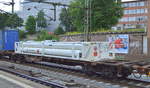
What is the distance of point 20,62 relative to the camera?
19.8 m

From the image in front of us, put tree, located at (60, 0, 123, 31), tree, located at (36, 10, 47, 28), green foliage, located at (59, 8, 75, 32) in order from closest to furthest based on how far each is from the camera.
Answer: tree, located at (60, 0, 123, 31) → green foliage, located at (59, 8, 75, 32) → tree, located at (36, 10, 47, 28)

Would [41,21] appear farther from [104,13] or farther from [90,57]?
[90,57]

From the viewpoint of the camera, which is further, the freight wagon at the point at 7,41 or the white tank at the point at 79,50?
the freight wagon at the point at 7,41

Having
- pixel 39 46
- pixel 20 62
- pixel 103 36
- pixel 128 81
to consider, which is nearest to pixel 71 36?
pixel 103 36

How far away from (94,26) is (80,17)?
4315 mm

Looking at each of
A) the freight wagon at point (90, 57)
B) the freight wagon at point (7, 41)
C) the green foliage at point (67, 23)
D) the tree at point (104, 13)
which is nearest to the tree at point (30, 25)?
the green foliage at point (67, 23)

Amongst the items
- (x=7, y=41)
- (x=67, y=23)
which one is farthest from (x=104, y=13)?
(x=67, y=23)

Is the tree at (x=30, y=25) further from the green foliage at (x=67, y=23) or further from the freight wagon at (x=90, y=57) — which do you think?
the freight wagon at (x=90, y=57)

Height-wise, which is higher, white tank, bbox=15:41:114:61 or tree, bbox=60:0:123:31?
tree, bbox=60:0:123:31

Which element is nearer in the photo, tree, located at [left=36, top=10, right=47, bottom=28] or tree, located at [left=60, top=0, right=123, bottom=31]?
tree, located at [left=60, top=0, right=123, bottom=31]

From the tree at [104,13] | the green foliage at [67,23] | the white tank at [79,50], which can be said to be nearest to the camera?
the white tank at [79,50]

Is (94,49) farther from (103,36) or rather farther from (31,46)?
(103,36)

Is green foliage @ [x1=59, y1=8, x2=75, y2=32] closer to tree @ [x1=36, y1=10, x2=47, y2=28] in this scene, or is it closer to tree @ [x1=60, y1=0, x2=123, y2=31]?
tree @ [x1=36, y1=10, x2=47, y2=28]

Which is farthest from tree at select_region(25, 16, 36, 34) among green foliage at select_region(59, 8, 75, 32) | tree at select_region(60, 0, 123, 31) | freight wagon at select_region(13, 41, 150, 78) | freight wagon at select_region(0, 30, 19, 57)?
freight wagon at select_region(13, 41, 150, 78)
